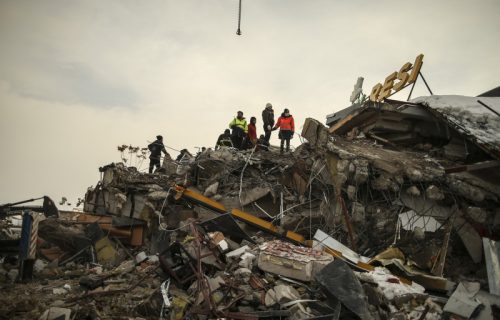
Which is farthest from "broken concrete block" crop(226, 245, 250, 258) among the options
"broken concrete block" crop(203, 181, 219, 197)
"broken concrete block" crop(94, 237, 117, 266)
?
"broken concrete block" crop(94, 237, 117, 266)

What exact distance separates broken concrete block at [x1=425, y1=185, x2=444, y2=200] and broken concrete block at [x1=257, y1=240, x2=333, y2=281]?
2.87 m

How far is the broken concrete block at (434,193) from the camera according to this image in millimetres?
7145

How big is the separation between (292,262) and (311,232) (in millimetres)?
2891

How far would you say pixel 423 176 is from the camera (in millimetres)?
7434

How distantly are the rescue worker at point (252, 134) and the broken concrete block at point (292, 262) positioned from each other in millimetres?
6623

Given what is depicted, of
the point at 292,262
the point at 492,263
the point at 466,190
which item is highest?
the point at 466,190

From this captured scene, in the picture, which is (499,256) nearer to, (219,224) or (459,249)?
(459,249)

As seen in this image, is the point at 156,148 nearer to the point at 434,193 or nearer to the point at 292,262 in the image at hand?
the point at 292,262

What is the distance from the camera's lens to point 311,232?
8531 millimetres

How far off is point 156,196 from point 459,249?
308 inches

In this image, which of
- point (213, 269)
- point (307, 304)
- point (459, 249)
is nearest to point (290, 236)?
point (213, 269)

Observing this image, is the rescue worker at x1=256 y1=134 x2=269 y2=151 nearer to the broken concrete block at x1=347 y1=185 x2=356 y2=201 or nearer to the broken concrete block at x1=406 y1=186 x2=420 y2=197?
the broken concrete block at x1=347 y1=185 x2=356 y2=201

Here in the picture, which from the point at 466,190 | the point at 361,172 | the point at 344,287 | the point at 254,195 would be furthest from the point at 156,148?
the point at 466,190

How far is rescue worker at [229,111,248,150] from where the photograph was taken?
11992mm
